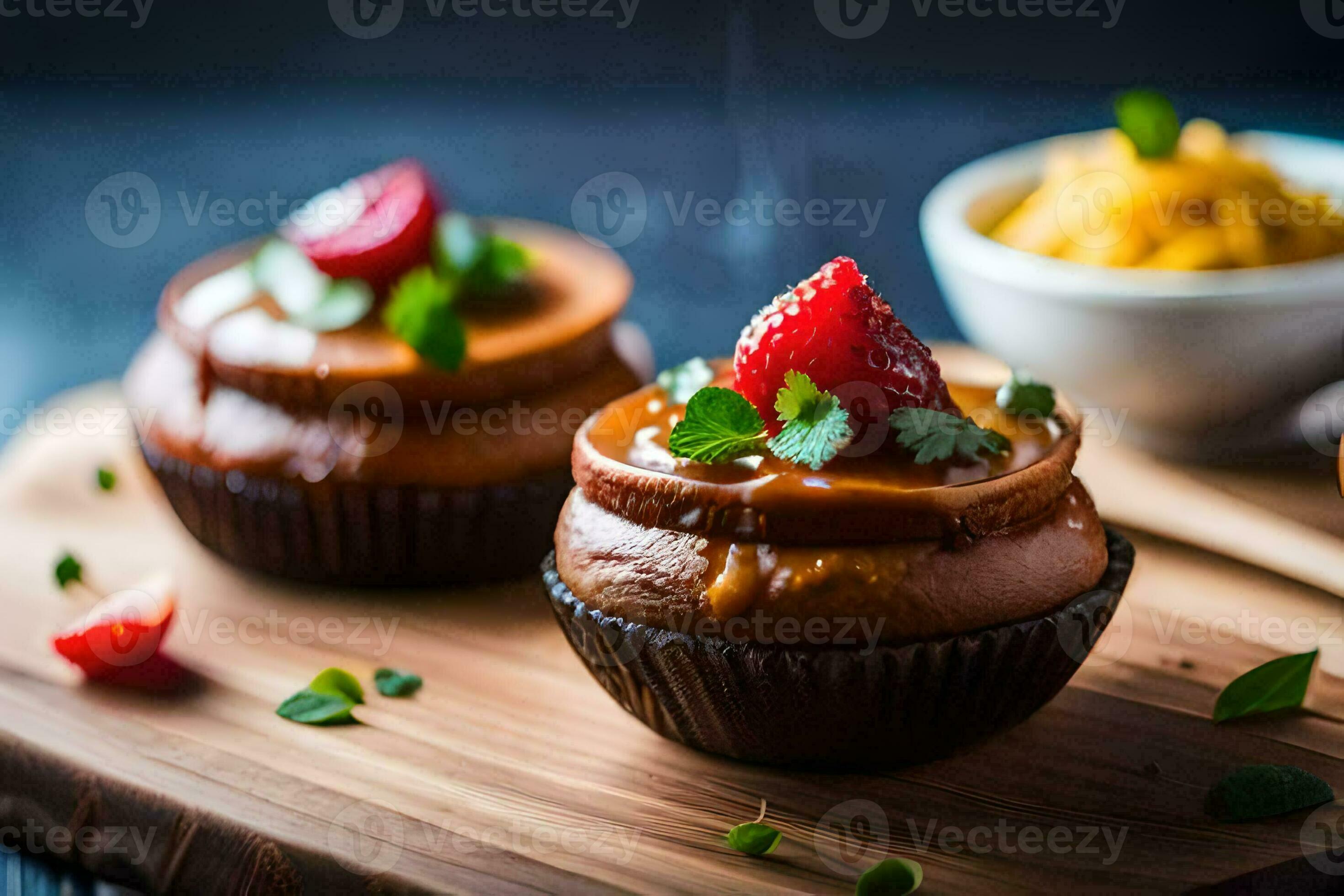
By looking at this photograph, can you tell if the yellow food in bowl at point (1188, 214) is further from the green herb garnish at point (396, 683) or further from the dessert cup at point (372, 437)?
the green herb garnish at point (396, 683)

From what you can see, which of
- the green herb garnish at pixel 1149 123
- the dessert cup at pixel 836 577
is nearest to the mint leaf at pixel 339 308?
the dessert cup at pixel 836 577

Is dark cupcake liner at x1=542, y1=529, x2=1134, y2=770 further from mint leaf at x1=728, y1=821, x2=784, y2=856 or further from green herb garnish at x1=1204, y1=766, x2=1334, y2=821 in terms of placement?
green herb garnish at x1=1204, y1=766, x2=1334, y2=821

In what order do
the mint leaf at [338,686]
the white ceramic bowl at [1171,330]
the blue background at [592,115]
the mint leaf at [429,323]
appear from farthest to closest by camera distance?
the blue background at [592,115]
the white ceramic bowl at [1171,330]
the mint leaf at [429,323]
the mint leaf at [338,686]

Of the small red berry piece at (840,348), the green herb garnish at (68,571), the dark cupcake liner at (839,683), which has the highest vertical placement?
the small red berry piece at (840,348)

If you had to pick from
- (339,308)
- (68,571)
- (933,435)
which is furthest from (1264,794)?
(68,571)

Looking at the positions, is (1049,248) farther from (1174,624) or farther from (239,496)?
(239,496)

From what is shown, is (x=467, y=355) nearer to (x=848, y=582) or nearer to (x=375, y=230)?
(x=375, y=230)
